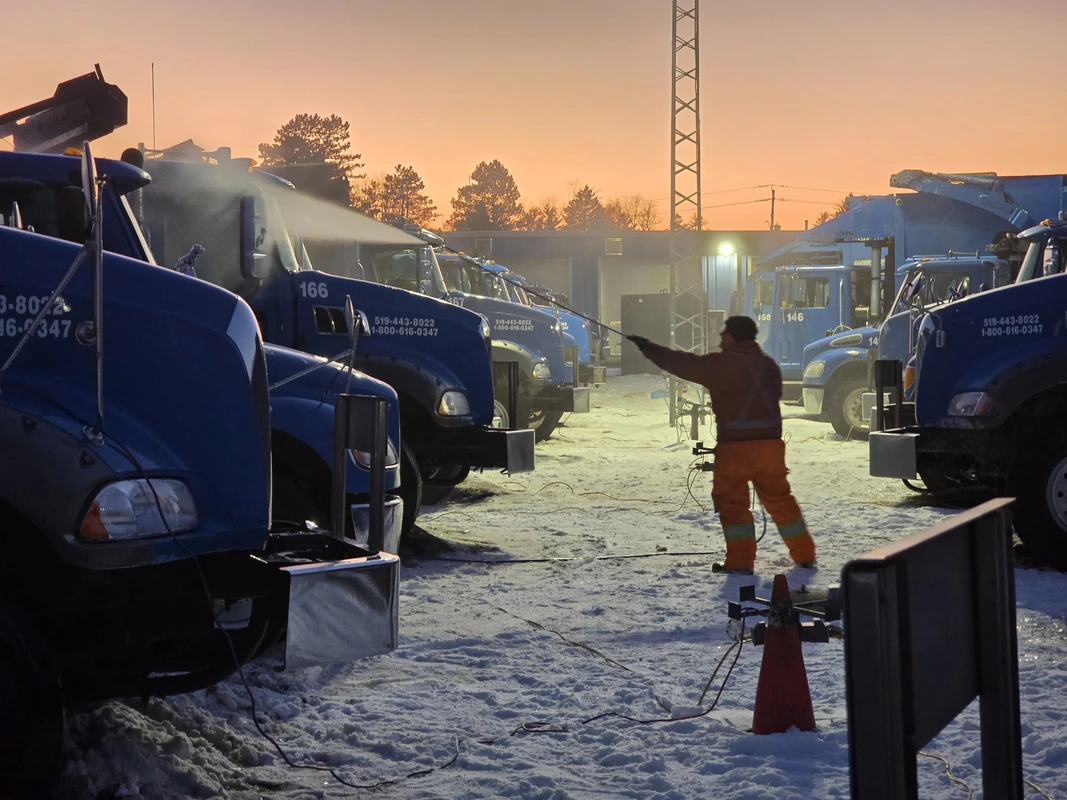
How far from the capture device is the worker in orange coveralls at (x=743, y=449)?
27.4ft

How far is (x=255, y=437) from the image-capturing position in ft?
13.1

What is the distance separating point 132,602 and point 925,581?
231cm

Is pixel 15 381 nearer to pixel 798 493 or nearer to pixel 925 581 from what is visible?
pixel 925 581

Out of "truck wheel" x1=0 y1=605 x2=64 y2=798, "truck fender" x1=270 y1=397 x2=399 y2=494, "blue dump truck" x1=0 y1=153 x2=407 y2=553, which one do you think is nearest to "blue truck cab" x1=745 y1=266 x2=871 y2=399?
"blue dump truck" x1=0 y1=153 x2=407 y2=553

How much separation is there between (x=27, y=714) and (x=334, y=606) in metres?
0.87

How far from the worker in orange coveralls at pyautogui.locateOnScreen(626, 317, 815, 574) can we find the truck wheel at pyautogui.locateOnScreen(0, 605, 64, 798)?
5.44 m

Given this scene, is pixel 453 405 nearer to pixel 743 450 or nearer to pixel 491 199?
pixel 743 450

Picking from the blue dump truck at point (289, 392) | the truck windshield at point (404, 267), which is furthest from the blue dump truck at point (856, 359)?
the blue dump truck at point (289, 392)

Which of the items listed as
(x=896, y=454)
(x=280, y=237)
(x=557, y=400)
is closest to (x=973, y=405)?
(x=896, y=454)

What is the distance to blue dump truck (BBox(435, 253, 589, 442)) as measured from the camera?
56.5 feet

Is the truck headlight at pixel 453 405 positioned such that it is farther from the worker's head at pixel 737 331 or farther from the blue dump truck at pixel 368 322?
the worker's head at pixel 737 331

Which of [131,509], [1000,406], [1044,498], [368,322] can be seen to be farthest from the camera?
[368,322]

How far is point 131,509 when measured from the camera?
3.62 metres

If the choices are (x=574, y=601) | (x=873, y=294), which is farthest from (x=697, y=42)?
(x=574, y=601)
